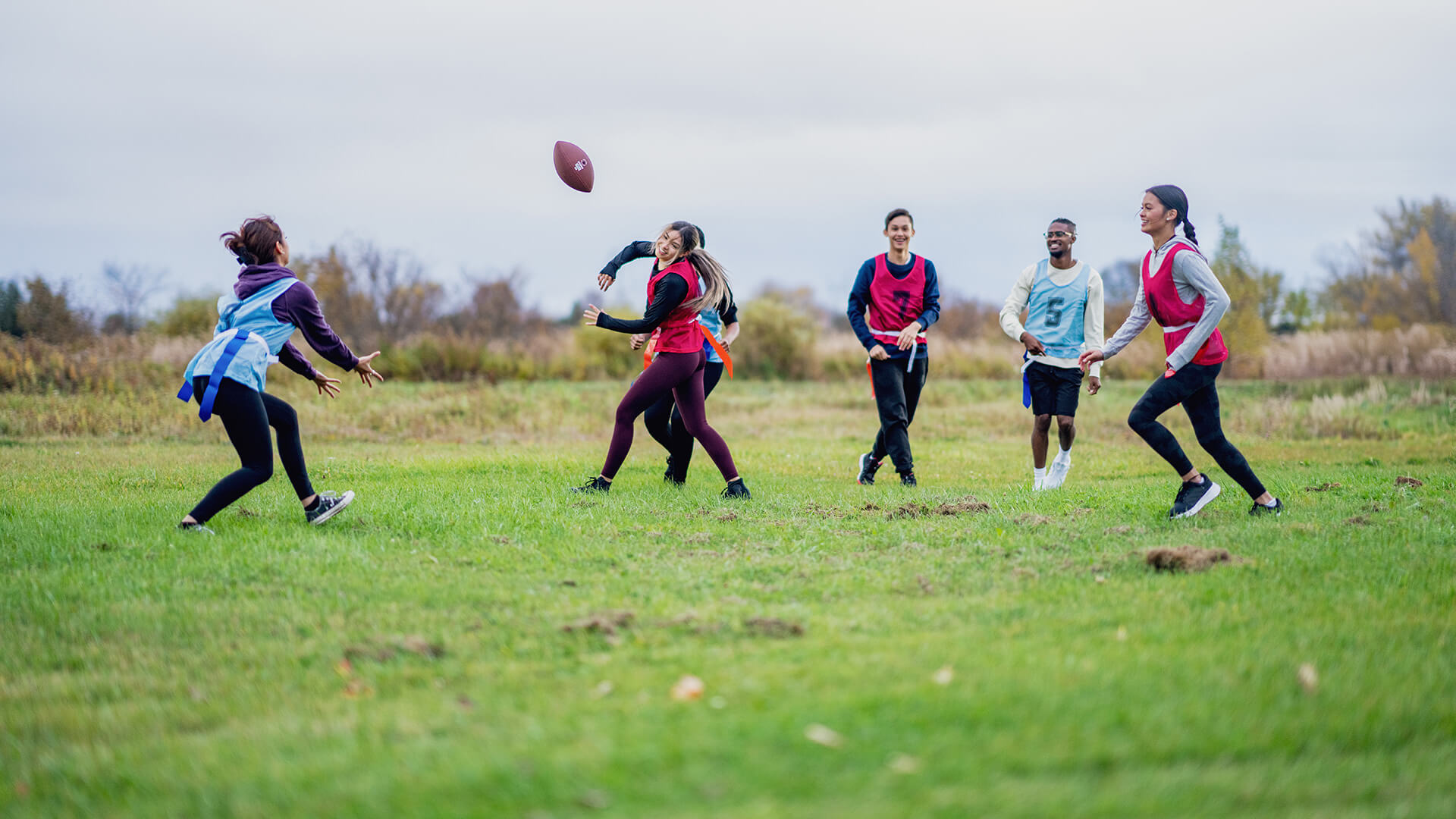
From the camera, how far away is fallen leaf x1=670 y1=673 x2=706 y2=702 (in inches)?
154

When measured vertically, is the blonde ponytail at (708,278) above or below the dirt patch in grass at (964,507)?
above

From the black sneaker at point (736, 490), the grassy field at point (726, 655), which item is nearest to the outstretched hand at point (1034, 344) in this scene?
the grassy field at point (726, 655)

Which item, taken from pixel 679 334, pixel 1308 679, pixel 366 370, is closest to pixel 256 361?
pixel 366 370

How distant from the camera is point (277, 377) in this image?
2175 cm

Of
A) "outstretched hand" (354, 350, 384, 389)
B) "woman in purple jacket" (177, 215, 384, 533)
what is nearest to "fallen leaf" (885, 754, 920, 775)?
"woman in purple jacket" (177, 215, 384, 533)

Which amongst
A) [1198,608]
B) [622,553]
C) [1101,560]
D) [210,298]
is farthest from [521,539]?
[210,298]

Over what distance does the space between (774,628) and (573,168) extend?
19.7 ft

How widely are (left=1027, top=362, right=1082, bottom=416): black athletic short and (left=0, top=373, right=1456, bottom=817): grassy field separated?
3.19 ft

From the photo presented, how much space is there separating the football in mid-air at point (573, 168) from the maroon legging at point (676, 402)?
1.82 m

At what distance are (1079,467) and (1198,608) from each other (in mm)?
8093

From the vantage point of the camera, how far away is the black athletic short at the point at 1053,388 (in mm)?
9969

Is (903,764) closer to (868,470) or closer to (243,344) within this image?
(243,344)

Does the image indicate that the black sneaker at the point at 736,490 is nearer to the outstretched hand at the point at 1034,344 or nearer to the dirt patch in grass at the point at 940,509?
the dirt patch in grass at the point at 940,509

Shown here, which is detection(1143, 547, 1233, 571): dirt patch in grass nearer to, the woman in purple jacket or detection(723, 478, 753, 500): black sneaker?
detection(723, 478, 753, 500): black sneaker
